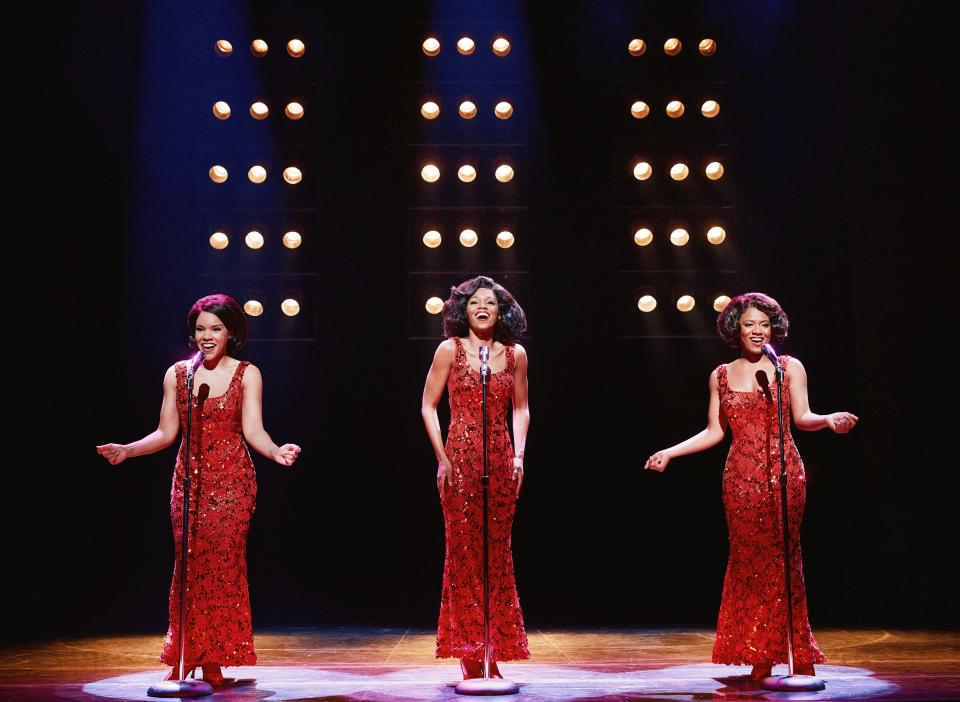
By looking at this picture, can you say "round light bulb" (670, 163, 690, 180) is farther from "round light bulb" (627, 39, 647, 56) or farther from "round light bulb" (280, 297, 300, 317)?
"round light bulb" (280, 297, 300, 317)

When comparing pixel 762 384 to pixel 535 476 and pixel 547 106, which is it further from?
pixel 547 106

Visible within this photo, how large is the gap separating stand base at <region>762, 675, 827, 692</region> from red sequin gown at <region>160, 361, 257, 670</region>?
6.71ft

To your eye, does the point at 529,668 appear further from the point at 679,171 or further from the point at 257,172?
the point at 257,172

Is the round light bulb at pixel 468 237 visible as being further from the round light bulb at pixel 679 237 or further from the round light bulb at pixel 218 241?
the round light bulb at pixel 218 241

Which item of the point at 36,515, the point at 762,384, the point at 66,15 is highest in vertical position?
the point at 66,15

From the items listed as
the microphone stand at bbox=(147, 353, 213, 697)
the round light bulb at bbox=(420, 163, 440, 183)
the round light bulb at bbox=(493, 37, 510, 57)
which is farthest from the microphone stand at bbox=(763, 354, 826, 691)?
the round light bulb at bbox=(493, 37, 510, 57)

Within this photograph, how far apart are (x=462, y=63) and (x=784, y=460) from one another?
3941 mm

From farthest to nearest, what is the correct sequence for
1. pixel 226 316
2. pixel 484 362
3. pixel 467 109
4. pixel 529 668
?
pixel 467 109 → pixel 529 668 → pixel 226 316 → pixel 484 362

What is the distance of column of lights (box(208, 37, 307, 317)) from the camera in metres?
6.61

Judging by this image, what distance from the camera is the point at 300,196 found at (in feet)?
22.0

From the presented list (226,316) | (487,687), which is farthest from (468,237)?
(487,687)

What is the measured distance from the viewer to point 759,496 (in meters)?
4.08

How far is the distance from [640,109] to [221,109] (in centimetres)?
280

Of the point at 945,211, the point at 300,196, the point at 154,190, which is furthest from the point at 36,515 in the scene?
the point at 945,211
